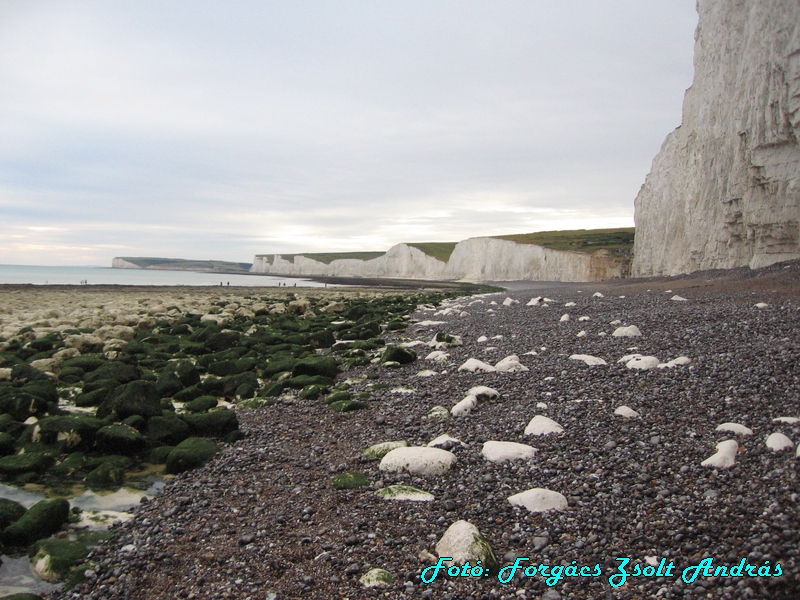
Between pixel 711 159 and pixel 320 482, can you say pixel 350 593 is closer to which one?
pixel 320 482

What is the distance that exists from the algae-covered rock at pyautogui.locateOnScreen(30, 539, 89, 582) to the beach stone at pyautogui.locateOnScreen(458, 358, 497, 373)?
5826 mm

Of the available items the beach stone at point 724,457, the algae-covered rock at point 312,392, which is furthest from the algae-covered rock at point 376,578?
the algae-covered rock at point 312,392

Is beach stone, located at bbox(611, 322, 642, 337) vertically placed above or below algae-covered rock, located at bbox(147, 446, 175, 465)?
above

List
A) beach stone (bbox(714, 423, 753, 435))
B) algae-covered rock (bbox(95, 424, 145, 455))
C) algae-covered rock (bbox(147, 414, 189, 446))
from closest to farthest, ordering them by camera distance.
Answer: beach stone (bbox(714, 423, 753, 435))
algae-covered rock (bbox(95, 424, 145, 455))
algae-covered rock (bbox(147, 414, 189, 446))

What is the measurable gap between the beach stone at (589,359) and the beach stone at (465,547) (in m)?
4.71

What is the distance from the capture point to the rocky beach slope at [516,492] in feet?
10.6

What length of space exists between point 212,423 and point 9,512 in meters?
2.39

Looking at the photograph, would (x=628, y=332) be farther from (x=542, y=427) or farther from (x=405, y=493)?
(x=405, y=493)

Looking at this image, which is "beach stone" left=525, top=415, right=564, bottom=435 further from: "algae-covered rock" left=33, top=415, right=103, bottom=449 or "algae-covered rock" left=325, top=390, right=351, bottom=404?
"algae-covered rock" left=33, top=415, right=103, bottom=449

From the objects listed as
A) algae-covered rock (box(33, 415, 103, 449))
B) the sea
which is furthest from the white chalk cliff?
algae-covered rock (box(33, 415, 103, 449))

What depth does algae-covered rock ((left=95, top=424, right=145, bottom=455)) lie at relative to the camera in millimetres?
5965

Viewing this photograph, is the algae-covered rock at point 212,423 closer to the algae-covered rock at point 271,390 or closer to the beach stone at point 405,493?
the algae-covered rock at point 271,390

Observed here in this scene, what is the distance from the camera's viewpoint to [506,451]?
4.92 metres

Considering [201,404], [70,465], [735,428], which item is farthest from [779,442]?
[201,404]
